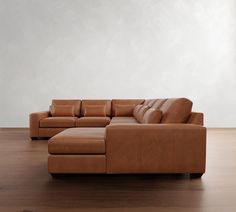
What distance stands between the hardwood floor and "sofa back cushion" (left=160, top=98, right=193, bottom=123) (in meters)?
0.59

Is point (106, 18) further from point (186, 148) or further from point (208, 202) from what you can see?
point (208, 202)

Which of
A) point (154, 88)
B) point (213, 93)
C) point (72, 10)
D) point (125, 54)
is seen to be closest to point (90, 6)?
point (72, 10)

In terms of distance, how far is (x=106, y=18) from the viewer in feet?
23.8

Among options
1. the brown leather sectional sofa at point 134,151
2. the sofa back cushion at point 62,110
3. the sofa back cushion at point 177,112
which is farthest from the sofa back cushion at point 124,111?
the brown leather sectional sofa at point 134,151

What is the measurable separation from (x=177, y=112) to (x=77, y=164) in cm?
117

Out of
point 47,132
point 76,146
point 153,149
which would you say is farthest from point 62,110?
point 153,149

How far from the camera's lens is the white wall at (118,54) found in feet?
23.8

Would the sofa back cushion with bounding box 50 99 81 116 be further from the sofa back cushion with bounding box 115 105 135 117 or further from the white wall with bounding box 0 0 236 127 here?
the sofa back cushion with bounding box 115 105 135 117

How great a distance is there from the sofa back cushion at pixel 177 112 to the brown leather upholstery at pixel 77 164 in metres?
0.81

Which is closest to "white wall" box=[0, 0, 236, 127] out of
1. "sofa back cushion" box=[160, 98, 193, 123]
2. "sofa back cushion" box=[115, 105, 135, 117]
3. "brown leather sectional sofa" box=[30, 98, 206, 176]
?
"sofa back cushion" box=[115, 105, 135, 117]

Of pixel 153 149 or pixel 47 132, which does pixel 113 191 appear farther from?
pixel 47 132

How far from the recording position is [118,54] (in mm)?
7273

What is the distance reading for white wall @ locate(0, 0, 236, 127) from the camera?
23.8 ft

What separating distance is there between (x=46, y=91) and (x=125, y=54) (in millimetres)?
2254
